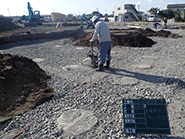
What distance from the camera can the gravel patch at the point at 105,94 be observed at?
2844 mm

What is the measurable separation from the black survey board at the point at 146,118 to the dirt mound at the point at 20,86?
2287 millimetres

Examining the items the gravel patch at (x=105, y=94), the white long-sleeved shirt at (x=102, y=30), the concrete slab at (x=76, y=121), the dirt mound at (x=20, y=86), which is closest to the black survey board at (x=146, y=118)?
the gravel patch at (x=105, y=94)

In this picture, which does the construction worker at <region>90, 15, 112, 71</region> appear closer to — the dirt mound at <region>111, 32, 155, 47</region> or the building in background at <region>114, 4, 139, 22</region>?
the dirt mound at <region>111, 32, 155, 47</region>

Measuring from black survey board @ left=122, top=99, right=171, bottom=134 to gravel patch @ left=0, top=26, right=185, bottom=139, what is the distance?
7.0 inches

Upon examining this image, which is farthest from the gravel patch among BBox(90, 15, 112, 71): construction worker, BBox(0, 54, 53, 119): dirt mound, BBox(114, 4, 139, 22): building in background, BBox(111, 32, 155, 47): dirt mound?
BBox(114, 4, 139, 22): building in background

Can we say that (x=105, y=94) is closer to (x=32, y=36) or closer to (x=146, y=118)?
(x=146, y=118)

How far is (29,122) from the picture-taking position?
3123 mm

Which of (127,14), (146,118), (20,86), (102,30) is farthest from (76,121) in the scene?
(127,14)

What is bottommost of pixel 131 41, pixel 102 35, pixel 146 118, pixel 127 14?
pixel 146 118

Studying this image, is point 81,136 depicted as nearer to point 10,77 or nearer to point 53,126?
point 53,126

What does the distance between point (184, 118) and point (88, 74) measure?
11.3 ft

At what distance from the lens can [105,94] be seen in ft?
13.5

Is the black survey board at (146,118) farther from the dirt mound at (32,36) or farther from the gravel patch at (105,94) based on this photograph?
the dirt mound at (32,36)

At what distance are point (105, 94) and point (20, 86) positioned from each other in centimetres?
258
